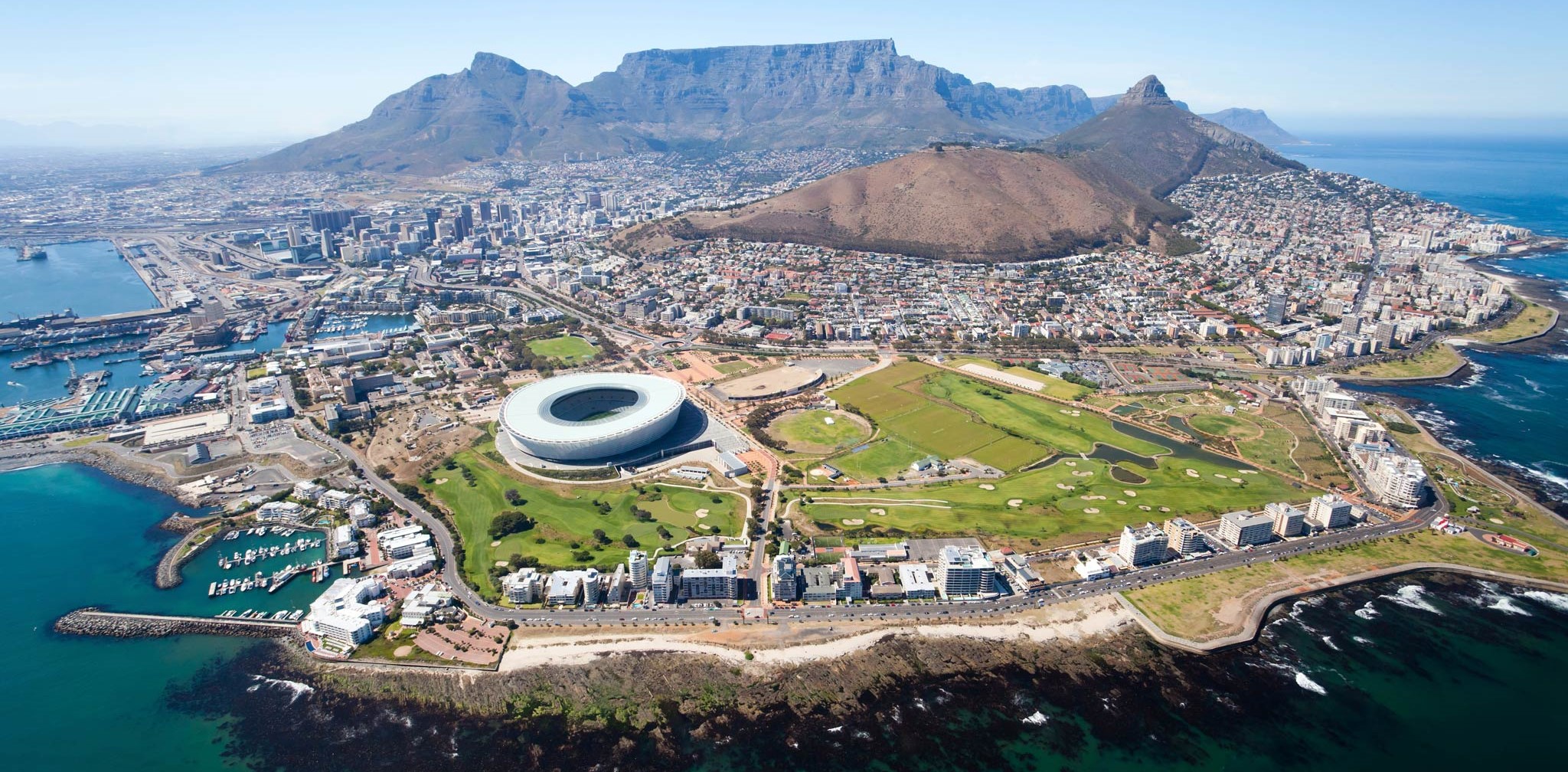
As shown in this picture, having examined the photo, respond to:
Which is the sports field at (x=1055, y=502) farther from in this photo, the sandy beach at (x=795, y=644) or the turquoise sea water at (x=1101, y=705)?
the turquoise sea water at (x=1101, y=705)

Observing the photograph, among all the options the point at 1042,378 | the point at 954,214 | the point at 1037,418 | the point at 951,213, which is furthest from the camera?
the point at 951,213

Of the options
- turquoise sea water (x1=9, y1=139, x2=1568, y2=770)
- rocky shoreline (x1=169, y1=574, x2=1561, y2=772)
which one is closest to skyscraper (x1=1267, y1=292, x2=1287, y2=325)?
turquoise sea water (x1=9, y1=139, x2=1568, y2=770)

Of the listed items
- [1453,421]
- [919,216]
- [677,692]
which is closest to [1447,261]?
[1453,421]

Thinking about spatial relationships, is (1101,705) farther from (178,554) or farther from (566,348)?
(566,348)

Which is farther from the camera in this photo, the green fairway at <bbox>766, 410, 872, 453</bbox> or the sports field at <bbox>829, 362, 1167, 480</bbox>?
the green fairway at <bbox>766, 410, 872, 453</bbox>

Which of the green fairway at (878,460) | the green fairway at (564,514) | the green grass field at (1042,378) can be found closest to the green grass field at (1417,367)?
the green grass field at (1042,378)

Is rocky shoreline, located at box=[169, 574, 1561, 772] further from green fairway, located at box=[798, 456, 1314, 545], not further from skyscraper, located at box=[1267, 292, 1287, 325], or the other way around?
skyscraper, located at box=[1267, 292, 1287, 325]

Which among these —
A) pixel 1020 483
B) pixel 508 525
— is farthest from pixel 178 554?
pixel 1020 483
